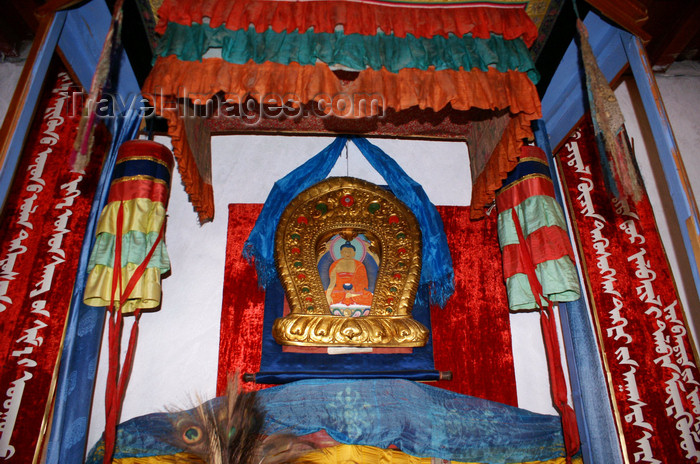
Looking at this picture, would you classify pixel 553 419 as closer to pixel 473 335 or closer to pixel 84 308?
pixel 473 335

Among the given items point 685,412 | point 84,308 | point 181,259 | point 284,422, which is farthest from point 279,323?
point 685,412

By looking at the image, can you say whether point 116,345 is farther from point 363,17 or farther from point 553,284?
point 553,284

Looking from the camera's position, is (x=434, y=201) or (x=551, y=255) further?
(x=434, y=201)

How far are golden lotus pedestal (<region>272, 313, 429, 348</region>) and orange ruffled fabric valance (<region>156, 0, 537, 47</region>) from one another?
1.74 meters

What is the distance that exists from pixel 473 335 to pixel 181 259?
207cm

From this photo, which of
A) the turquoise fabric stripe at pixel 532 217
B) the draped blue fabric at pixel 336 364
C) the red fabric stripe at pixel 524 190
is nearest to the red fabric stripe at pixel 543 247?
the turquoise fabric stripe at pixel 532 217

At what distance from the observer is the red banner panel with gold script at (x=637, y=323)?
296cm

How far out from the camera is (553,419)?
9.77 ft

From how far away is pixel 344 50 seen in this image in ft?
9.08

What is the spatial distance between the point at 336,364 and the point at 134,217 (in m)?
1.51

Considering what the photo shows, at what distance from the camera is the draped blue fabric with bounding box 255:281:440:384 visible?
123 inches

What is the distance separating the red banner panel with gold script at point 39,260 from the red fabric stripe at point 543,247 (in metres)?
2.67

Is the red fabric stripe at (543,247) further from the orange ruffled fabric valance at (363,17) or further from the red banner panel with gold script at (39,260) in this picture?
the red banner panel with gold script at (39,260)

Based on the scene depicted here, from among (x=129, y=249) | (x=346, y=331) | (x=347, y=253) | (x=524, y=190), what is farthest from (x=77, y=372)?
(x=524, y=190)
